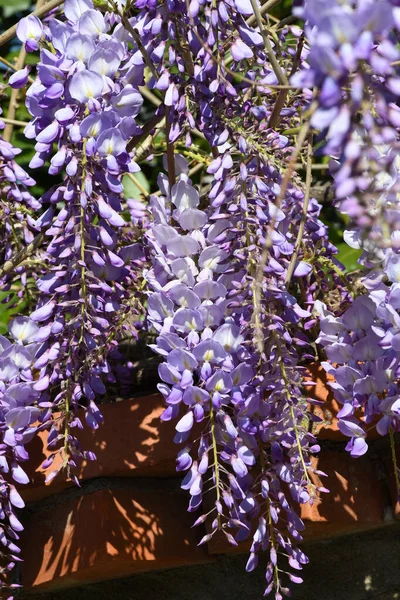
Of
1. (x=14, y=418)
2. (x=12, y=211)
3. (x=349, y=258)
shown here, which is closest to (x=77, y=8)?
(x=12, y=211)

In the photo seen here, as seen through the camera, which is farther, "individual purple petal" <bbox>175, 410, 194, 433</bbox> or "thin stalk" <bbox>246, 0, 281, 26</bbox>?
"thin stalk" <bbox>246, 0, 281, 26</bbox>

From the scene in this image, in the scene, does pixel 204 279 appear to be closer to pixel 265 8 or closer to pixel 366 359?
pixel 366 359

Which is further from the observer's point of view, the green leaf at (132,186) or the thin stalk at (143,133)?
the green leaf at (132,186)

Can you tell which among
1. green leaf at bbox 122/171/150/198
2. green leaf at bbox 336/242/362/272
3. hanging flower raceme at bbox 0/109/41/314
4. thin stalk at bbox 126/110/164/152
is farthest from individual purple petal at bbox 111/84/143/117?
green leaf at bbox 122/171/150/198

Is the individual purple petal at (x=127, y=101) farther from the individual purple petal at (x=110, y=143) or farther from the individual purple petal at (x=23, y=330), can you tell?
the individual purple petal at (x=23, y=330)

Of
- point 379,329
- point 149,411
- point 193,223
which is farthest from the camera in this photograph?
point 149,411

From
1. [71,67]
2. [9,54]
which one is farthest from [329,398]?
[9,54]

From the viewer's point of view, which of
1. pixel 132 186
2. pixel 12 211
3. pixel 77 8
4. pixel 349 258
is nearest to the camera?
pixel 77 8

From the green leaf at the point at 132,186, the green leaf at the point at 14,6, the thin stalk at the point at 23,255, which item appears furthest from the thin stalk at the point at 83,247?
the green leaf at the point at 14,6

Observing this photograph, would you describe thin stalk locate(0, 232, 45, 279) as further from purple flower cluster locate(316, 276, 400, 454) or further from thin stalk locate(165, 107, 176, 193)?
purple flower cluster locate(316, 276, 400, 454)

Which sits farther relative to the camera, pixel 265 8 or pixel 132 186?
pixel 132 186

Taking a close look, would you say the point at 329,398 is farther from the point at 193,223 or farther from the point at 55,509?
the point at 55,509
